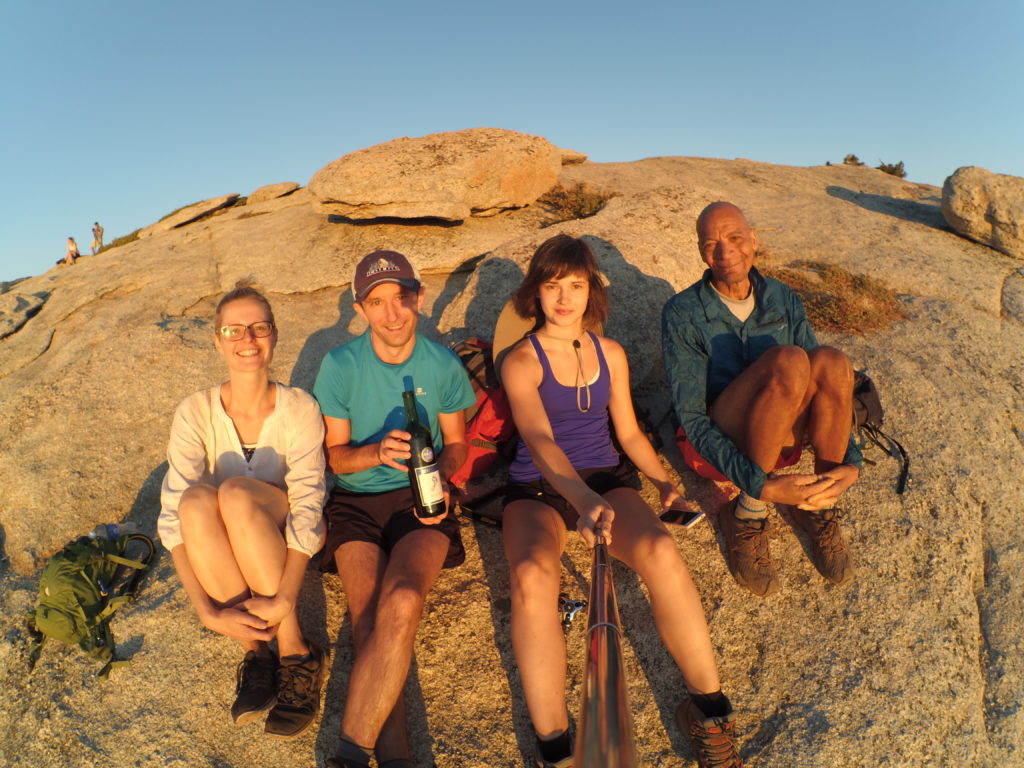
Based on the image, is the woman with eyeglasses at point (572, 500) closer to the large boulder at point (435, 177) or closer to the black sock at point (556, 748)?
the black sock at point (556, 748)

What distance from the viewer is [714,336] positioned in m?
4.71

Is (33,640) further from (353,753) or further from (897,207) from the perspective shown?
(897,207)

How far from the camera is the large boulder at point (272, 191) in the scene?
14.5 metres

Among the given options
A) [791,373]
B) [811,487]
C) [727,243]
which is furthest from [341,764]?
[727,243]

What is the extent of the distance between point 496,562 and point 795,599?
2.14 m

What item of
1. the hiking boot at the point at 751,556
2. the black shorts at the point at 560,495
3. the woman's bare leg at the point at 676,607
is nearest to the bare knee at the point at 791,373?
the hiking boot at the point at 751,556

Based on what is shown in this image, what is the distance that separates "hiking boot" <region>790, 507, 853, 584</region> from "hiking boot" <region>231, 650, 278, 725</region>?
374 cm

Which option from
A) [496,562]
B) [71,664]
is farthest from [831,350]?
[71,664]

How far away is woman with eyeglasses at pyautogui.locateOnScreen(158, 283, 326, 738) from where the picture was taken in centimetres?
341

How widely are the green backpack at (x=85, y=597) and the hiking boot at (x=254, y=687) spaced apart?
0.99 metres

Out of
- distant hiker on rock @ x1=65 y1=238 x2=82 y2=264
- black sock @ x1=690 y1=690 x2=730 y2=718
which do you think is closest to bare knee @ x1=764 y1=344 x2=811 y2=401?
black sock @ x1=690 y1=690 x2=730 y2=718

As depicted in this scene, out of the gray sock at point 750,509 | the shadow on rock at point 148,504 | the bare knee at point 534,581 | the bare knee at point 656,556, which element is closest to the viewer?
the bare knee at point 534,581

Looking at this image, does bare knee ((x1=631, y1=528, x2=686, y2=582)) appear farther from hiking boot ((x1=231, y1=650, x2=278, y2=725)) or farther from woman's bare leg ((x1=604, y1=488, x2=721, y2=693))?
hiking boot ((x1=231, y1=650, x2=278, y2=725))

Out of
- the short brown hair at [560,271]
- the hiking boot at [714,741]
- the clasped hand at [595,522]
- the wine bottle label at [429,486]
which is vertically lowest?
the hiking boot at [714,741]
